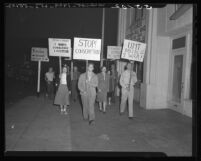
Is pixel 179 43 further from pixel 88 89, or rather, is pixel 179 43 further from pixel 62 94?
pixel 62 94

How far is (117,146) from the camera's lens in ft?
22.2

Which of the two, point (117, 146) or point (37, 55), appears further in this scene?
point (37, 55)

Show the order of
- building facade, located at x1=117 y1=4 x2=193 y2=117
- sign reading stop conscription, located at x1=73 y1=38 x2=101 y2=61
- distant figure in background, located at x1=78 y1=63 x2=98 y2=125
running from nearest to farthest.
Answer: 1. distant figure in background, located at x1=78 y1=63 x2=98 y2=125
2. sign reading stop conscription, located at x1=73 y1=38 x2=101 y2=61
3. building facade, located at x1=117 y1=4 x2=193 y2=117

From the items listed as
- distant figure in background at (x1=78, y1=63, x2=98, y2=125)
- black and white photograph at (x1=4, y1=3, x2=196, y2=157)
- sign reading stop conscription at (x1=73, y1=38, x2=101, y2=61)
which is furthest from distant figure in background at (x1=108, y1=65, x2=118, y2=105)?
distant figure in background at (x1=78, y1=63, x2=98, y2=125)

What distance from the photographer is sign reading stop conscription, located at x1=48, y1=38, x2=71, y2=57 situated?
12.1m

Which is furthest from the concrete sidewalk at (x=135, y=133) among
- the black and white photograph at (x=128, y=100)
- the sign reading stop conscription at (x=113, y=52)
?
the sign reading stop conscription at (x=113, y=52)

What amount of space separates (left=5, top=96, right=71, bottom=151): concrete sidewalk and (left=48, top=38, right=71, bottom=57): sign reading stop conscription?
252 cm

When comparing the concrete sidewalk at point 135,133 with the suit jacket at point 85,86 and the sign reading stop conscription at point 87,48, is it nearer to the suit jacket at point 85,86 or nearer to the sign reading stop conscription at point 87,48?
the suit jacket at point 85,86

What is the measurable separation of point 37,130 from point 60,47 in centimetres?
495

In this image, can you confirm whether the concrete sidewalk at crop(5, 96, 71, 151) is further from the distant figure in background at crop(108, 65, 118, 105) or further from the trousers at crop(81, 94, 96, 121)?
the distant figure in background at crop(108, 65, 118, 105)

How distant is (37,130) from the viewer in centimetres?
826

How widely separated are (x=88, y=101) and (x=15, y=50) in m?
41.5
